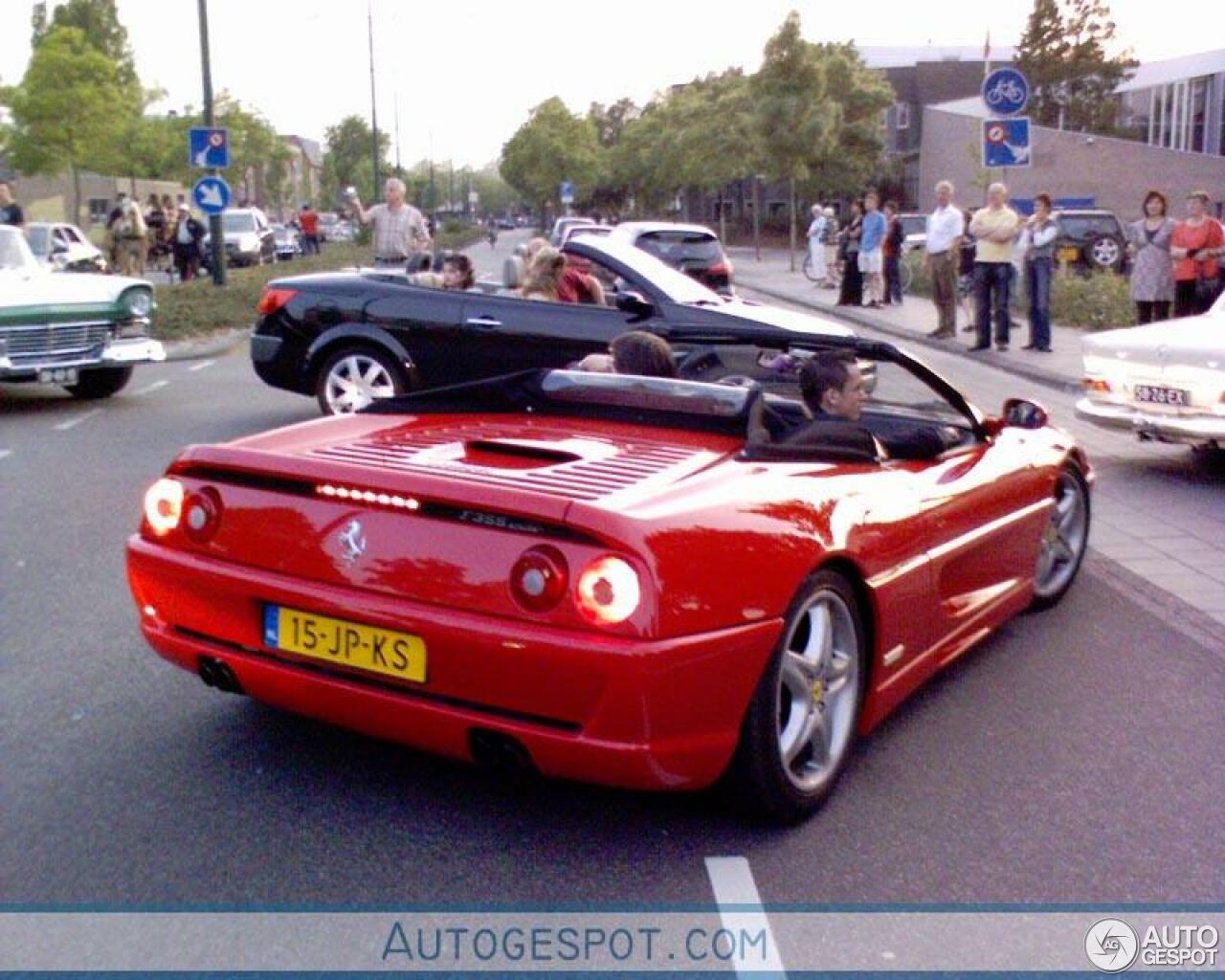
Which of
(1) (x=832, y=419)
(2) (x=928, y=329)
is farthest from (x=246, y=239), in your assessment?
(1) (x=832, y=419)

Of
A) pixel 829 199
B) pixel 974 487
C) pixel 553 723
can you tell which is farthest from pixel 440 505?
pixel 829 199

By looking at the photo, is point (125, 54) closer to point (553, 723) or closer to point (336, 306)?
point (336, 306)

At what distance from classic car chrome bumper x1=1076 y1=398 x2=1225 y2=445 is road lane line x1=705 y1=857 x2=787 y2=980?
6.37 m

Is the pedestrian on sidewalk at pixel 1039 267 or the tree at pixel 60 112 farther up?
the tree at pixel 60 112

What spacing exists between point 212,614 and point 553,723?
3.50 feet

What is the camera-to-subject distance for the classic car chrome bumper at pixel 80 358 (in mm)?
12273

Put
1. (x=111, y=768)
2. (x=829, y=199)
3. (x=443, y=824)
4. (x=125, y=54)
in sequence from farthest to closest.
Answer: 1. (x=125, y=54)
2. (x=829, y=199)
3. (x=111, y=768)
4. (x=443, y=824)

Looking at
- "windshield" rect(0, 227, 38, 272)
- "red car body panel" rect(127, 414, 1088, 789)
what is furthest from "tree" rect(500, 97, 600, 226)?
"red car body panel" rect(127, 414, 1088, 789)

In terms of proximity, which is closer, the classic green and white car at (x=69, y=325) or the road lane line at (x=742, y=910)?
the road lane line at (x=742, y=910)

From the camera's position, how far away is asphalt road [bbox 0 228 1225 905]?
11.9 feet

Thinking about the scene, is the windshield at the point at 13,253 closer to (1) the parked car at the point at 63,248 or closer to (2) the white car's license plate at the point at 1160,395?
(2) the white car's license plate at the point at 1160,395

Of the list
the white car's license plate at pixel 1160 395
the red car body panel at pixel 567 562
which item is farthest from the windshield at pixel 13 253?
the red car body panel at pixel 567 562

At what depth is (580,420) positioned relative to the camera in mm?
4785

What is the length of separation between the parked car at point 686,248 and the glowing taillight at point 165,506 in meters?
18.3
